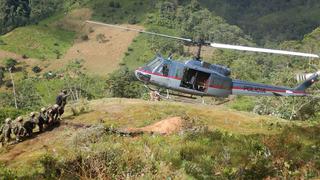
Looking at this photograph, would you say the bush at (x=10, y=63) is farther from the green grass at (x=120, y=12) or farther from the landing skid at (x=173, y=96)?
the landing skid at (x=173, y=96)

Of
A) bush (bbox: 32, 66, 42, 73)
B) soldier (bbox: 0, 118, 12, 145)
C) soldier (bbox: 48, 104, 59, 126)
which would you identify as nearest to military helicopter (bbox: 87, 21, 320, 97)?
soldier (bbox: 48, 104, 59, 126)

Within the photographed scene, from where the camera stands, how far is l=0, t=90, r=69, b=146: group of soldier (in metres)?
24.0

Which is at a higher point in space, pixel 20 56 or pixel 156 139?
pixel 156 139

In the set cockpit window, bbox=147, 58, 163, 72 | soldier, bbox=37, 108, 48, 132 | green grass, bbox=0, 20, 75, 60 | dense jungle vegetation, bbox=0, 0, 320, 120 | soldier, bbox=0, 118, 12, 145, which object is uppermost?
cockpit window, bbox=147, 58, 163, 72

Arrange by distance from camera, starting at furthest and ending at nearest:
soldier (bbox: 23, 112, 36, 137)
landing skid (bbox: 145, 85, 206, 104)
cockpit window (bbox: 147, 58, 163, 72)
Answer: landing skid (bbox: 145, 85, 206, 104) < cockpit window (bbox: 147, 58, 163, 72) < soldier (bbox: 23, 112, 36, 137)

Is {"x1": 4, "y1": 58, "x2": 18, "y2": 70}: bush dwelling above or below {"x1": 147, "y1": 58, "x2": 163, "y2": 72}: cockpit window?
below

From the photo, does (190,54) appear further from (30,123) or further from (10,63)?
(30,123)

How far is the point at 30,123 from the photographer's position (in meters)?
24.5

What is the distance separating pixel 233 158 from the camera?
46.2ft

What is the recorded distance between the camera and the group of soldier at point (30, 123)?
24047 mm

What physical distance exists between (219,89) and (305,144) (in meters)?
11.0

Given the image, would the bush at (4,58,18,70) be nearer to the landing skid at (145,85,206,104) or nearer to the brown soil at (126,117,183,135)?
the landing skid at (145,85,206,104)

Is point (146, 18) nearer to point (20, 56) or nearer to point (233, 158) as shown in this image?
point (20, 56)

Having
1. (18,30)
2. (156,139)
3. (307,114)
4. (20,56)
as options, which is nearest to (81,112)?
(156,139)
